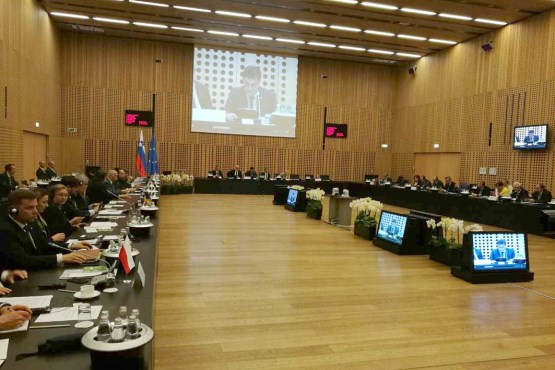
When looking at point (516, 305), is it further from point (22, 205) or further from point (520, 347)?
point (22, 205)

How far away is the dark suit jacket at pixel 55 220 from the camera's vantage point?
4805 mm

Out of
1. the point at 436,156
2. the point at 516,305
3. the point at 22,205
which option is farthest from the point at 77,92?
the point at 516,305

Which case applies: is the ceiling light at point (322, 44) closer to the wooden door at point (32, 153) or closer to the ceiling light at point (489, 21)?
the ceiling light at point (489, 21)

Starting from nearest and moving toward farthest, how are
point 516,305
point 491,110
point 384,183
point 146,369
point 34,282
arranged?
point 146,369 < point 34,282 < point 516,305 < point 491,110 < point 384,183

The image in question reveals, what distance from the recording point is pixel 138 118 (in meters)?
18.7

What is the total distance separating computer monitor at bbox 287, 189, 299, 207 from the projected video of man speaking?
727 centimetres

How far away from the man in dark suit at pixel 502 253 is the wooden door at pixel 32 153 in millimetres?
12755

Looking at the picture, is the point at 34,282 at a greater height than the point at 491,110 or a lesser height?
lesser

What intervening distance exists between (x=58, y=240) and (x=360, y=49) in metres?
16.8

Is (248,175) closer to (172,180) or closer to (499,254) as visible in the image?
Result: (172,180)

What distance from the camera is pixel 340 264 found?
6.51 metres

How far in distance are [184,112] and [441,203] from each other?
11.5 m

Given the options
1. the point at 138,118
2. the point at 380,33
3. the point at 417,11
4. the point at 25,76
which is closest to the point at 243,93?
the point at 138,118

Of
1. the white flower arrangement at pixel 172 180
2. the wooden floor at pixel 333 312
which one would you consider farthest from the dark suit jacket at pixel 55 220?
the white flower arrangement at pixel 172 180
